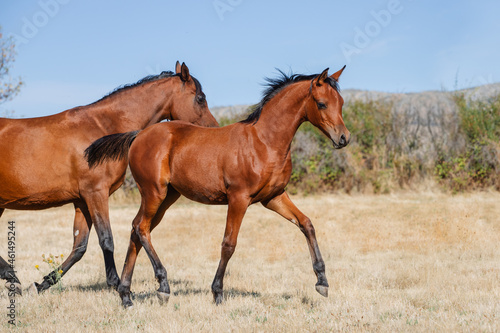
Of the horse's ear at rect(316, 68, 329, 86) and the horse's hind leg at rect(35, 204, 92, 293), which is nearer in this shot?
the horse's ear at rect(316, 68, 329, 86)

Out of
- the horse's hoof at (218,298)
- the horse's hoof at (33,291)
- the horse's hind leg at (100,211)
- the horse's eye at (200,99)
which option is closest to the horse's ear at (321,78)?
the horse's eye at (200,99)

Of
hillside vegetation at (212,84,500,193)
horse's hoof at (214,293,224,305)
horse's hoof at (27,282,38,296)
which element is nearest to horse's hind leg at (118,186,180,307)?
horse's hoof at (214,293,224,305)

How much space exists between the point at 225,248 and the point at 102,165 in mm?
1741

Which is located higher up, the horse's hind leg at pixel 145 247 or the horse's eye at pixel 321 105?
the horse's eye at pixel 321 105

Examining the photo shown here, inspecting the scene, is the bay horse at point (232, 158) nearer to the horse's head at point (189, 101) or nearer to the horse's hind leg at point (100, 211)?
the horse's hind leg at point (100, 211)

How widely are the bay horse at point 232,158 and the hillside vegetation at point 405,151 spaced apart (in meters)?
10.0

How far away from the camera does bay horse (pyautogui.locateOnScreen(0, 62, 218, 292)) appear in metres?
5.66

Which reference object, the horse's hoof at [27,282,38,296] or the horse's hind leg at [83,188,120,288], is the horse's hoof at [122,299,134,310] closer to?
the horse's hind leg at [83,188,120,288]

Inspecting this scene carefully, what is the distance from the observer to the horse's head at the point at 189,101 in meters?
6.31

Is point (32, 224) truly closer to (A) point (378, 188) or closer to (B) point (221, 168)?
(B) point (221, 168)

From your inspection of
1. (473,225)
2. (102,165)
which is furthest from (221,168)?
(473,225)

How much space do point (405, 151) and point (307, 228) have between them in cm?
1175

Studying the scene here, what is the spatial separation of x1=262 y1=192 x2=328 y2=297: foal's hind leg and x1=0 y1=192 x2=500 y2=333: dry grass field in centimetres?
28

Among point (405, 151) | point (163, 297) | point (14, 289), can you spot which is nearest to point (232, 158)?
point (163, 297)
